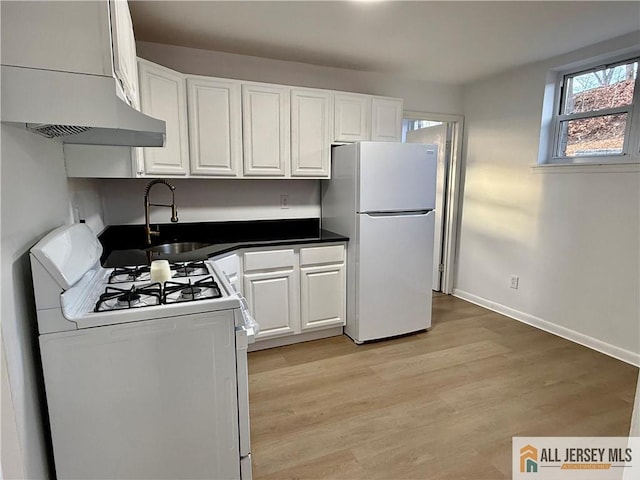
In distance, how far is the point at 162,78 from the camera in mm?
2355

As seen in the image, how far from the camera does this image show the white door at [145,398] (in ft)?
4.06

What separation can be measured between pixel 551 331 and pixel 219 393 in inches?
116

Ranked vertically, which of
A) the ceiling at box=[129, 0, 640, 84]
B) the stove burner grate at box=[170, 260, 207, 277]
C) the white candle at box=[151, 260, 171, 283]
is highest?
the ceiling at box=[129, 0, 640, 84]

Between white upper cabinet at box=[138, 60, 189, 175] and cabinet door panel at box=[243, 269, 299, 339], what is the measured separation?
0.93 m

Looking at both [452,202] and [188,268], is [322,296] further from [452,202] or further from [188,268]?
[452,202]

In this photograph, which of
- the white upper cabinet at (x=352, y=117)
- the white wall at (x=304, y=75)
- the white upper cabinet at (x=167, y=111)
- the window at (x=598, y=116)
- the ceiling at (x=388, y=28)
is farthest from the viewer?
the white upper cabinet at (x=352, y=117)

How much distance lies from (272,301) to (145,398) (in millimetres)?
1493

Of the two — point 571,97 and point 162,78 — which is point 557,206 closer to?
point 571,97

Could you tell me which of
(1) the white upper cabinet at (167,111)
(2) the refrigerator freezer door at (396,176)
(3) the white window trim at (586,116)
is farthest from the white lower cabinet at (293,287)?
(3) the white window trim at (586,116)

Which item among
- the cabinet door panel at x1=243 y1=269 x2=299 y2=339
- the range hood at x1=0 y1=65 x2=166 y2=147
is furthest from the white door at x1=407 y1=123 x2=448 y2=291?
the range hood at x1=0 y1=65 x2=166 y2=147

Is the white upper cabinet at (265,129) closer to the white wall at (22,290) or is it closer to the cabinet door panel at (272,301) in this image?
the cabinet door panel at (272,301)

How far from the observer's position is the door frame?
3.85 metres

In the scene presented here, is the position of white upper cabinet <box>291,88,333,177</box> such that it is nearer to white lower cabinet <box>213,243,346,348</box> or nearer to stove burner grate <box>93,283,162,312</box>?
white lower cabinet <box>213,243,346,348</box>

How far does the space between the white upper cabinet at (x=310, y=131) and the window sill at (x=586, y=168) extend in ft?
5.99
